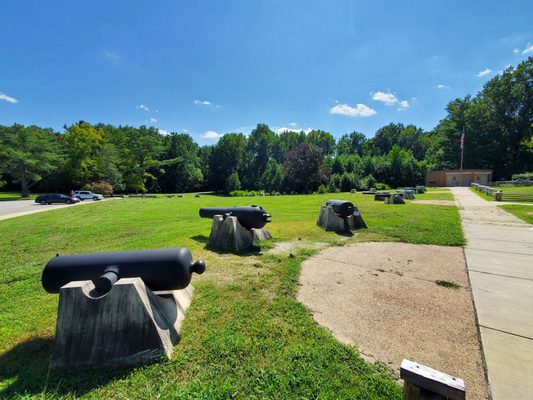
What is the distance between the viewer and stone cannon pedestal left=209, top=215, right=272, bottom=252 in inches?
242

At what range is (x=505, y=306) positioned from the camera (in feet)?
10.9

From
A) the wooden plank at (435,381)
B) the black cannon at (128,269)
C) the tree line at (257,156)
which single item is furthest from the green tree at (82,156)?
the wooden plank at (435,381)

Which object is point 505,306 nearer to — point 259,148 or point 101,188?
A: point 101,188

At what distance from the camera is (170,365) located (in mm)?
2314

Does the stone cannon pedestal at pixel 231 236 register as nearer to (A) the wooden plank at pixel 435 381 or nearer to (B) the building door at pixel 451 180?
(A) the wooden plank at pixel 435 381

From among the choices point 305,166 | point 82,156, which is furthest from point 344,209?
point 82,156

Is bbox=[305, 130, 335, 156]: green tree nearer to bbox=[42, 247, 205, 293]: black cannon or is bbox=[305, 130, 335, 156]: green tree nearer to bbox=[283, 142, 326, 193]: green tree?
bbox=[283, 142, 326, 193]: green tree

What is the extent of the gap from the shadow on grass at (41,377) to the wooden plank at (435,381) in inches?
85.8

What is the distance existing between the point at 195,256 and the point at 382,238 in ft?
16.4

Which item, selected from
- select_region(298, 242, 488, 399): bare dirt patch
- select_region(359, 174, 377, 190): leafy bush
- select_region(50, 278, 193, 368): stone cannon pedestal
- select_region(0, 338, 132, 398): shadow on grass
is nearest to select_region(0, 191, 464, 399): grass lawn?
select_region(0, 338, 132, 398): shadow on grass

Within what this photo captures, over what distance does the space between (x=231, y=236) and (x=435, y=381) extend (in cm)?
520

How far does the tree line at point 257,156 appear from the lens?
36312mm

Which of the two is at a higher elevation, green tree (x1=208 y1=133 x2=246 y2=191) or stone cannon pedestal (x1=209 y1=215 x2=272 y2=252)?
green tree (x1=208 y1=133 x2=246 y2=191)

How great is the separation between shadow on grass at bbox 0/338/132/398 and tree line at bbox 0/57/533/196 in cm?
3495
